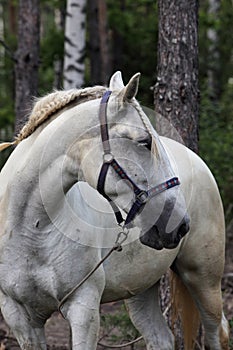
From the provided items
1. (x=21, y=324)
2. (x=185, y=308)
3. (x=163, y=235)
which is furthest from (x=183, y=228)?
(x=185, y=308)

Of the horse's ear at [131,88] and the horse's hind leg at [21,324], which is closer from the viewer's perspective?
the horse's ear at [131,88]

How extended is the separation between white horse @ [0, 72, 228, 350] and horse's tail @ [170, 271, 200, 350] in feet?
1.87

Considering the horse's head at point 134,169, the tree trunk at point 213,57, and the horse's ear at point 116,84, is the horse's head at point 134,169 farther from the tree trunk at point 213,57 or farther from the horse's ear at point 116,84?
the tree trunk at point 213,57

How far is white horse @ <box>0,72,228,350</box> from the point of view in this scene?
12.5ft

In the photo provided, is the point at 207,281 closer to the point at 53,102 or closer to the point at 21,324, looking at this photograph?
the point at 21,324

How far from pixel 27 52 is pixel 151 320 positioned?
182 inches

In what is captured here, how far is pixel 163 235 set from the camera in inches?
153

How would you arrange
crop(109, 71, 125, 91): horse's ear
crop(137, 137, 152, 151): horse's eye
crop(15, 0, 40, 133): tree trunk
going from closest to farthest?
crop(137, 137, 152, 151): horse's eye → crop(109, 71, 125, 91): horse's ear → crop(15, 0, 40, 133): tree trunk

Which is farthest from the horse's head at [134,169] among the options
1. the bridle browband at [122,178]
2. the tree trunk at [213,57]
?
the tree trunk at [213,57]

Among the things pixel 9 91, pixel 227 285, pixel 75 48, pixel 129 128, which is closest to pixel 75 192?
pixel 129 128

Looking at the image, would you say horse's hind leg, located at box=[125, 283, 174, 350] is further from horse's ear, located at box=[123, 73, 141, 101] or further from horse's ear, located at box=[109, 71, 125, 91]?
horse's ear, located at box=[123, 73, 141, 101]

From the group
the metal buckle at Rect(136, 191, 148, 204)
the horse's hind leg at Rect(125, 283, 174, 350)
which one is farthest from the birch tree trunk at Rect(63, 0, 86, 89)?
the metal buckle at Rect(136, 191, 148, 204)

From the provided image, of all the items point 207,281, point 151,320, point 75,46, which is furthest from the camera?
point 75,46

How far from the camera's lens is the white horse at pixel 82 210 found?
3.81 meters
